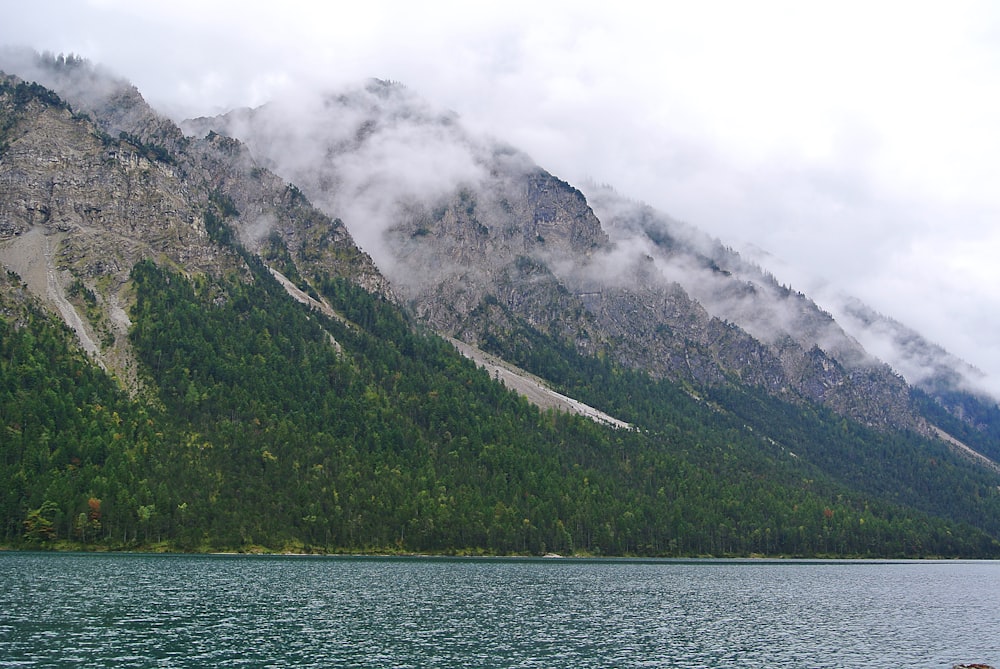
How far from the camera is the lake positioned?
63.0 m

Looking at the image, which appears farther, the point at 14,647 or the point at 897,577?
the point at 897,577

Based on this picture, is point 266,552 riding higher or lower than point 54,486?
lower

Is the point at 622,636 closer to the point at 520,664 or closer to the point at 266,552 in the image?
the point at 520,664

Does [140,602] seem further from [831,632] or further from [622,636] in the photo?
[831,632]

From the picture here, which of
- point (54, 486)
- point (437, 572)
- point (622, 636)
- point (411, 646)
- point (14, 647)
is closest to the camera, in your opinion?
point (14, 647)

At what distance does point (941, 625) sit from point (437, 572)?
3166 inches

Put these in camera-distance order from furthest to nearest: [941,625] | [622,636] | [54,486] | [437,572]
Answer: [54,486]
[437,572]
[941,625]
[622,636]

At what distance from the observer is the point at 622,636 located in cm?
7675

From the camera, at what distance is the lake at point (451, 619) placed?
63.0 meters

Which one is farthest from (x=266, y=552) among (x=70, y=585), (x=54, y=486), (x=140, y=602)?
(x=140, y=602)

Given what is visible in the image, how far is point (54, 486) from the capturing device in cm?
16475

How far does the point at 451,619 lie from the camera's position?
83812 millimetres

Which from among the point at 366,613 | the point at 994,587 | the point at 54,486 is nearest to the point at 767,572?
the point at 994,587

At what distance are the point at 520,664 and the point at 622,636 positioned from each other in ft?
61.2
